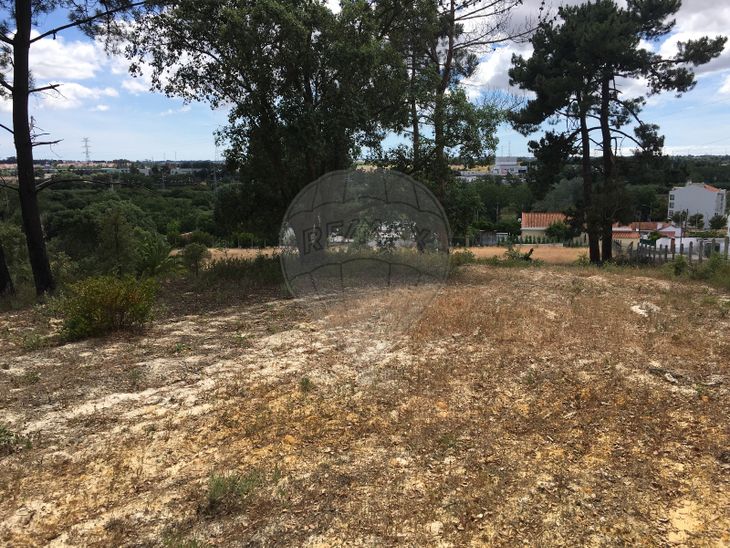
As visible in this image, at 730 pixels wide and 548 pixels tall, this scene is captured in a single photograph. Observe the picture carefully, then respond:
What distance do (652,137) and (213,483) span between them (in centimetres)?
1861

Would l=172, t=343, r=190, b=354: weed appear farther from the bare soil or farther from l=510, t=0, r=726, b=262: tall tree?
l=510, t=0, r=726, b=262: tall tree

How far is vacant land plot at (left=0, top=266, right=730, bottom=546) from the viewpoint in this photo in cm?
244

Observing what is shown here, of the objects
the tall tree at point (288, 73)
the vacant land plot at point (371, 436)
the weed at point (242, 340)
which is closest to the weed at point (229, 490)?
the vacant land plot at point (371, 436)

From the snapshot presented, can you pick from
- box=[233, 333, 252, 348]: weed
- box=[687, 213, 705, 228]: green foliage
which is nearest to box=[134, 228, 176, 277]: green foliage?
box=[233, 333, 252, 348]: weed

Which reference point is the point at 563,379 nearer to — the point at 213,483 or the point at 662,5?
the point at 213,483

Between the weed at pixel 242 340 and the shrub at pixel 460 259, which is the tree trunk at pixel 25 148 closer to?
the weed at pixel 242 340

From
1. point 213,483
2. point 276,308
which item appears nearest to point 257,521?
point 213,483

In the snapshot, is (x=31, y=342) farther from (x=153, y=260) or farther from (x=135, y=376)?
(x=153, y=260)

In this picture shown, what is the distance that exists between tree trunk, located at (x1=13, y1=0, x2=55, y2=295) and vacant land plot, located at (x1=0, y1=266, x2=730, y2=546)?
3132 mm

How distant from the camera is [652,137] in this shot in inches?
666

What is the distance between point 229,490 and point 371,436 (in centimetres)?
105

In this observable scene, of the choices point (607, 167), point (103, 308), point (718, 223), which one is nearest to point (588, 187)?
point (607, 167)

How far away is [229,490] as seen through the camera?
2.64 meters

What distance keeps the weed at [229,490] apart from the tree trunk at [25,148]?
7359 mm
